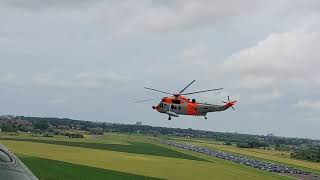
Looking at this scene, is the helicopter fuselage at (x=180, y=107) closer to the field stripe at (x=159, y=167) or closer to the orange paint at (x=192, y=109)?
the orange paint at (x=192, y=109)

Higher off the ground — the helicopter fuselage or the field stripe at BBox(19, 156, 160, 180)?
the helicopter fuselage

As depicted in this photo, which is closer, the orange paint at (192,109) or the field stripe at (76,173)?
the orange paint at (192,109)

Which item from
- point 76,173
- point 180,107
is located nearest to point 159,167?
point 76,173

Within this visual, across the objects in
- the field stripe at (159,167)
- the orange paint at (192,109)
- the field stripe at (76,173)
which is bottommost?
the field stripe at (76,173)

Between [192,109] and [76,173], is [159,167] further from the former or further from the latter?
[192,109]

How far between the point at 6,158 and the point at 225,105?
56.5 feet

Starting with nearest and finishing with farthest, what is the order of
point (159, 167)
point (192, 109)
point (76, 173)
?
point (192, 109), point (76, 173), point (159, 167)

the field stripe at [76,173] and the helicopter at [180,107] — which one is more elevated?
the helicopter at [180,107]

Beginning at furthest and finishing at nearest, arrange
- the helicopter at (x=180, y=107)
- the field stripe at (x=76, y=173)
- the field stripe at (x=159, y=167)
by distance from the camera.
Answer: the field stripe at (x=159, y=167) < the field stripe at (x=76, y=173) < the helicopter at (x=180, y=107)

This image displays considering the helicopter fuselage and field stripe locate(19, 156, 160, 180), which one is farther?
field stripe locate(19, 156, 160, 180)

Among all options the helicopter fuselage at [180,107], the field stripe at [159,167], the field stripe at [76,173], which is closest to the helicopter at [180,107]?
the helicopter fuselage at [180,107]

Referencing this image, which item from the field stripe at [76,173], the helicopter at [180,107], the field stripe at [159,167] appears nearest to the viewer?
the helicopter at [180,107]

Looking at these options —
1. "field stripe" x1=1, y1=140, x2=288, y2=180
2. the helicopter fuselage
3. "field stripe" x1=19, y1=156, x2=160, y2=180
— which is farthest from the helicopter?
"field stripe" x1=1, y1=140, x2=288, y2=180

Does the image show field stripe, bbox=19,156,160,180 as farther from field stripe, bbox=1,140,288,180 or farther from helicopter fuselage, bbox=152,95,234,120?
helicopter fuselage, bbox=152,95,234,120
